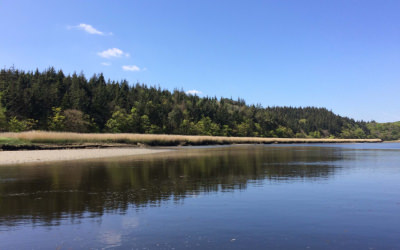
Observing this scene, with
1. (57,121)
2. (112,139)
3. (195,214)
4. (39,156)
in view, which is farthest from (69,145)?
(57,121)

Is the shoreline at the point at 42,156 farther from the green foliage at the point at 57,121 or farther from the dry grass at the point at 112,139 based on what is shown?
the green foliage at the point at 57,121

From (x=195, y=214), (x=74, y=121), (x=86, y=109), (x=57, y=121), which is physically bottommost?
(x=195, y=214)

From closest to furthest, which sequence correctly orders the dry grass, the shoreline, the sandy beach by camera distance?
1. the shoreline
2. the sandy beach
3. the dry grass

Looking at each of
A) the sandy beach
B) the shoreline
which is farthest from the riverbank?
the sandy beach

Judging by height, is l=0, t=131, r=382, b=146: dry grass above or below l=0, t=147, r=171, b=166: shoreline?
above

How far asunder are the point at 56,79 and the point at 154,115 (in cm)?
4470

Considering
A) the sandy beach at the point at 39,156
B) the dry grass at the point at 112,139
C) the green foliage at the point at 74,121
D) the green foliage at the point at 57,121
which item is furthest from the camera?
the green foliage at the point at 74,121

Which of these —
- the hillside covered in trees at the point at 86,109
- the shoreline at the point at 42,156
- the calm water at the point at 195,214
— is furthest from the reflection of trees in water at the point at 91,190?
the hillside covered in trees at the point at 86,109

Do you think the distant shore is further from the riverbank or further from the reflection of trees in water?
the reflection of trees in water

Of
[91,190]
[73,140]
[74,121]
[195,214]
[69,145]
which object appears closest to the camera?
[195,214]

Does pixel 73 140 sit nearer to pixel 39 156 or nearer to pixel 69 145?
pixel 69 145

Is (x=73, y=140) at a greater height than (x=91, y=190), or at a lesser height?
greater

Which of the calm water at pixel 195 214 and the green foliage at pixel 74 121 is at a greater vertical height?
the green foliage at pixel 74 121

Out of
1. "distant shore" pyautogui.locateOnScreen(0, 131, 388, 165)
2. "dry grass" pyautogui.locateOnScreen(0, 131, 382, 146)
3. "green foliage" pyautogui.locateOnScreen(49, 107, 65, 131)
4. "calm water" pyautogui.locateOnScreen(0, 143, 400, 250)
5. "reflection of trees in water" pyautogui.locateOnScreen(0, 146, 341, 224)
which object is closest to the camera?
"calm water" pyautogui.locateOnScreen(0, 143, 400, 250)
